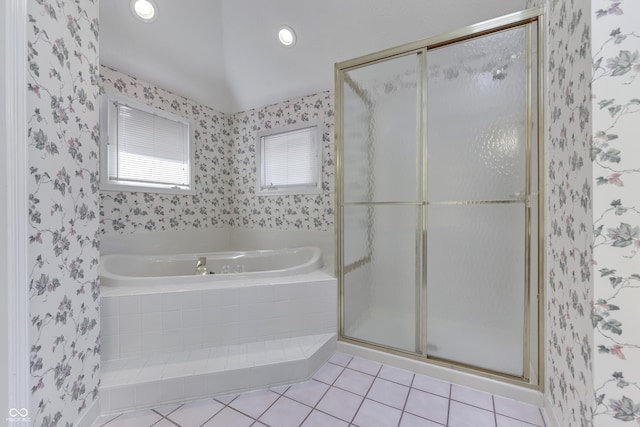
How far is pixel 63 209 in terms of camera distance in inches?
37.4

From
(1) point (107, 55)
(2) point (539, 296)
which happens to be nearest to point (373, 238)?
(2) point (539, 296)

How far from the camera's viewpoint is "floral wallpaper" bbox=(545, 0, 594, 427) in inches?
29.3

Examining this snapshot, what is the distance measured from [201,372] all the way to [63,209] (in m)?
0.96

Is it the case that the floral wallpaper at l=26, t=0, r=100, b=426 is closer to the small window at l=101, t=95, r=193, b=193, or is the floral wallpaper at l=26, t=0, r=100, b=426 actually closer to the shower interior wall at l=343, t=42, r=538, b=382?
the small window at l=101, t=95, r=193, b=193

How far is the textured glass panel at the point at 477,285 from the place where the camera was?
1.33m

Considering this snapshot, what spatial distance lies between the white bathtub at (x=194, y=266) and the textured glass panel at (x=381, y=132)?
742 millimetres

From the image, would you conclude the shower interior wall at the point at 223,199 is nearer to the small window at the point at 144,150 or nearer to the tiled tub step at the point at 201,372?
the small window at the point at 144,150

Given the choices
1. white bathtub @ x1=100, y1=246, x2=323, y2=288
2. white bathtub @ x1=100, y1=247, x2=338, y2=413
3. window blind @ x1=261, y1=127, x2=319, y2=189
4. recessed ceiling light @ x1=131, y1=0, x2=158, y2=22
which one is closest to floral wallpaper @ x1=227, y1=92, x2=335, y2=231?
window blind @ x1=261, y1=127, x2=319, y2=189

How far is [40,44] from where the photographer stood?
85cm

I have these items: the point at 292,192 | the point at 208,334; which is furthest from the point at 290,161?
the point at 208,334

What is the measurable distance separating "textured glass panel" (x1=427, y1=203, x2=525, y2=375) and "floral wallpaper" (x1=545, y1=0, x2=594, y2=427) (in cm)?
16

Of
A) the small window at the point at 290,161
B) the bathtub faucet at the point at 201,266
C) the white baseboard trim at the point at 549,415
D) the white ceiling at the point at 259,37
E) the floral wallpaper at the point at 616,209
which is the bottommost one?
the white baseboard trim at the point at 549,415

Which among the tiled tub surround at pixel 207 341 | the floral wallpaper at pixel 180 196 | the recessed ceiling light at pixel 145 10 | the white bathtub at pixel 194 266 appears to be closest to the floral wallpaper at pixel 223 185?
the floral wallpaper at pixel 180 196

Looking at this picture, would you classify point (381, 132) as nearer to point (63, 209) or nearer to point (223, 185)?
point (63, 209)
